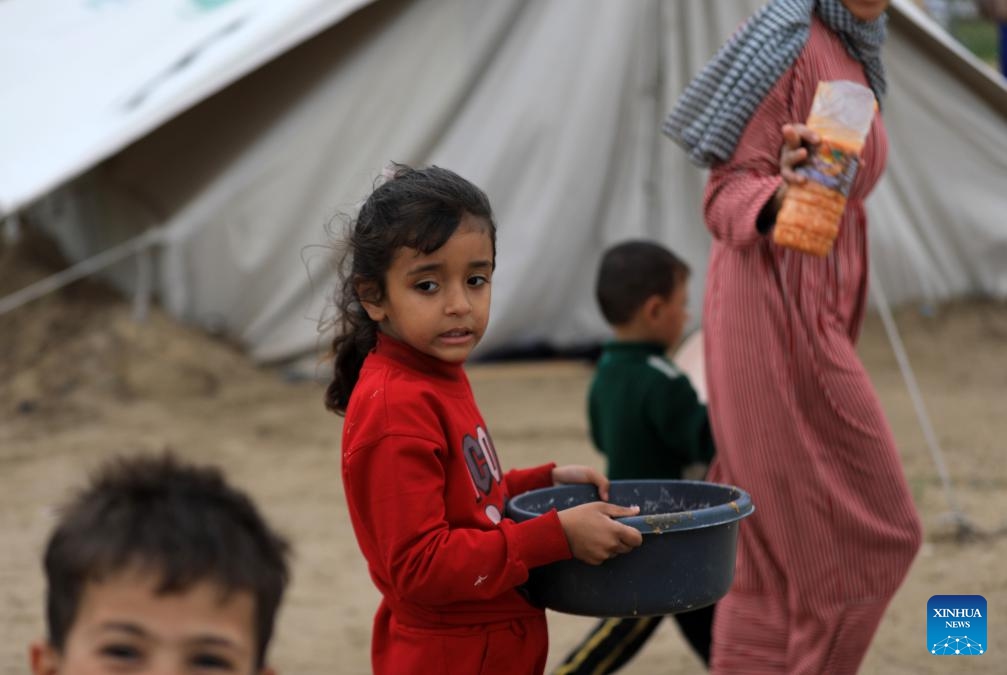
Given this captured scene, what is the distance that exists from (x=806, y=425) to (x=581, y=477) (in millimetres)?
667

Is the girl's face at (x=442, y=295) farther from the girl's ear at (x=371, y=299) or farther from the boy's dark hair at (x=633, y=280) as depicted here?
the boy's dark hair at (x=633, y=280)

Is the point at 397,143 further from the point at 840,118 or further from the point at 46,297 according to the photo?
the point at 840,118

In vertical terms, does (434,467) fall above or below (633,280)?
below

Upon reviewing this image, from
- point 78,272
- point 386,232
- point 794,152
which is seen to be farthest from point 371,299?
point 78,272

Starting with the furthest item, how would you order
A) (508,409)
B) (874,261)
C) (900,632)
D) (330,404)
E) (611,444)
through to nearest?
(874,261), (508,409), (900,632), (611,444), (330,404)

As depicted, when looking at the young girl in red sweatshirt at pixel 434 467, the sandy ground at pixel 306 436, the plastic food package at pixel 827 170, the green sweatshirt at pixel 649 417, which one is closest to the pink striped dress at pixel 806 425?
the plastic food package at pixel 827 170

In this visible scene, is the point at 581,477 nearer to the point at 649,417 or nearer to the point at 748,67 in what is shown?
the point at 649,417

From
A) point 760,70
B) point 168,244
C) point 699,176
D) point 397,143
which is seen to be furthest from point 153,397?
point 760,70

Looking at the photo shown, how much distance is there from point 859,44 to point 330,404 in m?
1.45

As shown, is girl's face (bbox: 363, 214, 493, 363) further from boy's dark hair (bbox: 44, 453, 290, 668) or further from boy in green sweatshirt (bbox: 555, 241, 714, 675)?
boy in green sweatshirt (bbox: 555, 241, 714, 675)

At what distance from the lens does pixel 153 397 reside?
26.6ft

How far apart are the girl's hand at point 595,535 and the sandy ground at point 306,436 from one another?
6.85 ft

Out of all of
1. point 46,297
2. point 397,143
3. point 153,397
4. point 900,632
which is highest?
point 397,143

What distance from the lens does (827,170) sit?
2.90 metres
